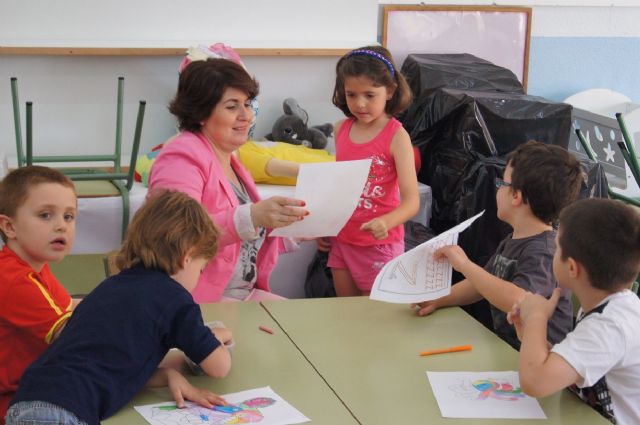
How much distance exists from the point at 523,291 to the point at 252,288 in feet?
3.15

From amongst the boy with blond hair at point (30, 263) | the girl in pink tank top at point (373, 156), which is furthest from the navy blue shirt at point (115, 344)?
the girl in pink tank top at point (373, 156)

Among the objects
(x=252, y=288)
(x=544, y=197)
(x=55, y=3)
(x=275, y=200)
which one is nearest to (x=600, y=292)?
(x=544, y=197)

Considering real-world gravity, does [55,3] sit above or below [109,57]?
above

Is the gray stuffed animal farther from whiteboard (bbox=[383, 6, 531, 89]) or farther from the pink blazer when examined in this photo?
the pink blazer

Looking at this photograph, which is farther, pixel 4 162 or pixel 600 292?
pixel 4 162

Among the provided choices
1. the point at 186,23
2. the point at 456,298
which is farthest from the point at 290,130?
the point at 456,298

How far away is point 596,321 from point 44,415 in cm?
106

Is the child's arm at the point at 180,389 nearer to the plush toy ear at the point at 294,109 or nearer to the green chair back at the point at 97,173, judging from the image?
the green chair back at the point at 97,173

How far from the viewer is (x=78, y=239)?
3.36 metres

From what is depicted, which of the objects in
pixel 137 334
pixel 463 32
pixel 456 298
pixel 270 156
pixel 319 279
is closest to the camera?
pixel 137 334

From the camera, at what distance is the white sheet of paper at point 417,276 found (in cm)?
208

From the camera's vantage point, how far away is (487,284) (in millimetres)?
2088

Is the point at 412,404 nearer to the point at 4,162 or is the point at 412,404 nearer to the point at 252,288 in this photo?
the point at 252,288

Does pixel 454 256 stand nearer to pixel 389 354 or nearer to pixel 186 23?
pixel 389 354
